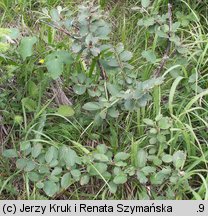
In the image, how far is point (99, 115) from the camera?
221 centimetres

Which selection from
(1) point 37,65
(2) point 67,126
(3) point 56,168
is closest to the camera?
(3) point 56,168

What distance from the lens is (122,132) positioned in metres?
2.31

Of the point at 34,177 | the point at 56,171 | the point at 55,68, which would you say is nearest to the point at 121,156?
the point at 56,171

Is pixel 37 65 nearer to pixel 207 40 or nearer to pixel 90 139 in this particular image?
pixel 90 139

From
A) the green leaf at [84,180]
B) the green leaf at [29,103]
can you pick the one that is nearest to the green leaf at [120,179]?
the green leaf at [84,180]

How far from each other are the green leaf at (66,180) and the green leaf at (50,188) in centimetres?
3

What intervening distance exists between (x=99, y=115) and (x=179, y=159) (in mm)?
428

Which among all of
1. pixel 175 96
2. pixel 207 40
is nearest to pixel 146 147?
pixel 175 96

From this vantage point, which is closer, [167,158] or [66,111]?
[167,158]

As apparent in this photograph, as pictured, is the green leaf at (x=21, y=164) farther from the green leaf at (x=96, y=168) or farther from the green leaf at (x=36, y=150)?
the green leaf at (x=96, y=168)

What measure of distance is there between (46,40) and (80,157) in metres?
0.72

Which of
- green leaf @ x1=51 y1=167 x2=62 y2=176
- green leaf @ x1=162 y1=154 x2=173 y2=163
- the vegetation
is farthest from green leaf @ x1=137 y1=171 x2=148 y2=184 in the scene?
green leaf @ x1=51 y1=167 x2=62 y2=176

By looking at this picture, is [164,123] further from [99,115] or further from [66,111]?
[66,111]

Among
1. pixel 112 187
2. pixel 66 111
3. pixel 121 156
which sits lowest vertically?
pixel 112 187
